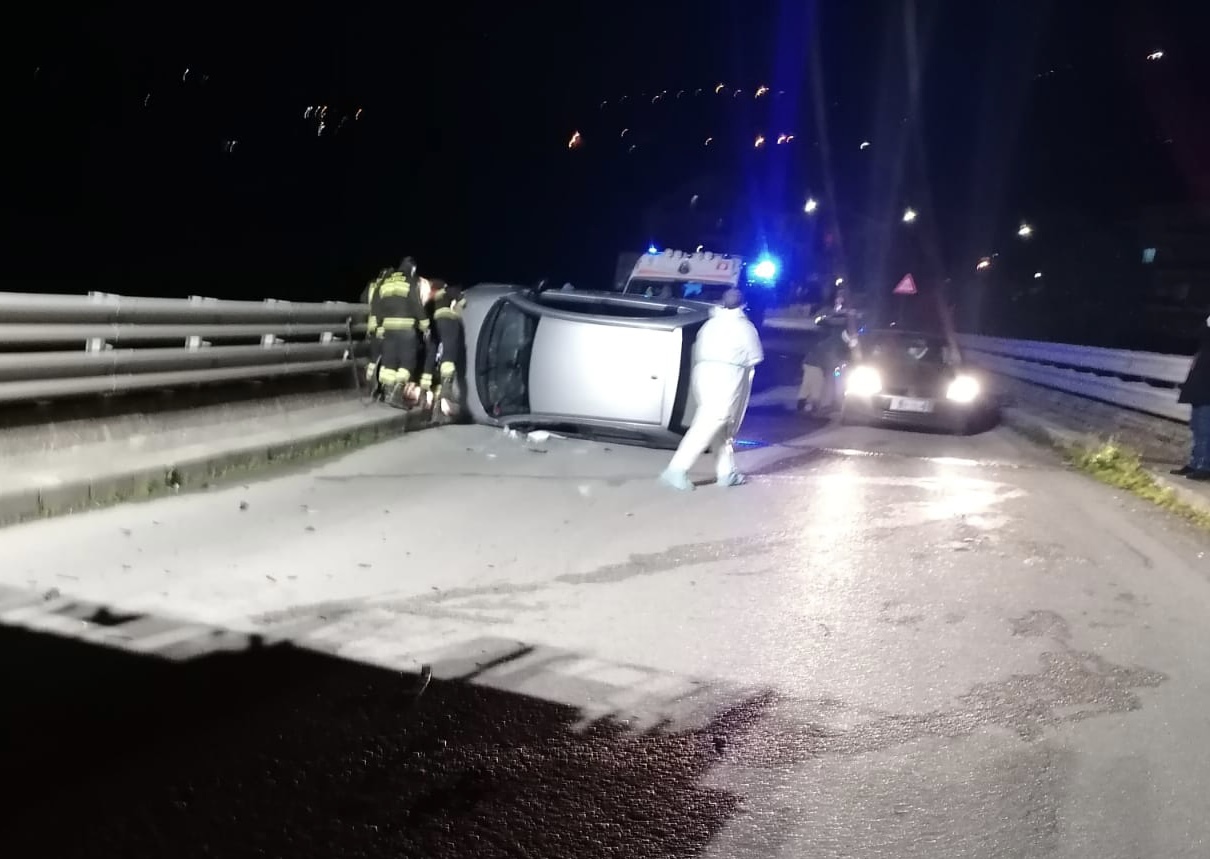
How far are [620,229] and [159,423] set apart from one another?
3837cm

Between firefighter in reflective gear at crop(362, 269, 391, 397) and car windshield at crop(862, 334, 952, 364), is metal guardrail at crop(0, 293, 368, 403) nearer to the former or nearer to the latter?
firefighter in reflective gear at crop(362, 269, 391, 397)

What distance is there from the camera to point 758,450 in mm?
11375

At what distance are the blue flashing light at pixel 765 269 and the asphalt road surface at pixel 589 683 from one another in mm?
13346

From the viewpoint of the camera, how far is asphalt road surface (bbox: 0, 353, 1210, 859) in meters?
3.39

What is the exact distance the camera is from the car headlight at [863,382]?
44.7ft

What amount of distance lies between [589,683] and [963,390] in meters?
10.3

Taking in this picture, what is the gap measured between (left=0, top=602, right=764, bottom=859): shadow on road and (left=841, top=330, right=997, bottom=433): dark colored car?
9.75 metres

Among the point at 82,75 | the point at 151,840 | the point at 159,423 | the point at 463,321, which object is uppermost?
the point at 82,75

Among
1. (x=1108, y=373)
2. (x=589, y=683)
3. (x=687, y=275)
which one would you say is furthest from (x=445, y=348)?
(x=1108, y=373)

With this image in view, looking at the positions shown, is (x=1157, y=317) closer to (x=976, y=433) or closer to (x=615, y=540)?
(x=976, y=433)

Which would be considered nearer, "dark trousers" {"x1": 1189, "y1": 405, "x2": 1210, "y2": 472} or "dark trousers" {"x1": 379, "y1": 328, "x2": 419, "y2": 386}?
"dark trousers" {"x1": 1189, "y1": 405, "x2": 1210, "y2": 472}

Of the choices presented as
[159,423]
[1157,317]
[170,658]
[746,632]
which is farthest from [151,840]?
[1157,317]

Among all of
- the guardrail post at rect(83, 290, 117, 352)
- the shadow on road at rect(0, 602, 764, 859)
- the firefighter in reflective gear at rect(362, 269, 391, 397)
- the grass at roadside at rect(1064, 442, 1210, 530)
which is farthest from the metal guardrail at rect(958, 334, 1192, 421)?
the guardrail post at rect(83, 290, 117, 352)

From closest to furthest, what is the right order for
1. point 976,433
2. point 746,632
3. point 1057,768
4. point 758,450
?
point 1057,768 < point 746,632 < point 758,450 < point 976,433
